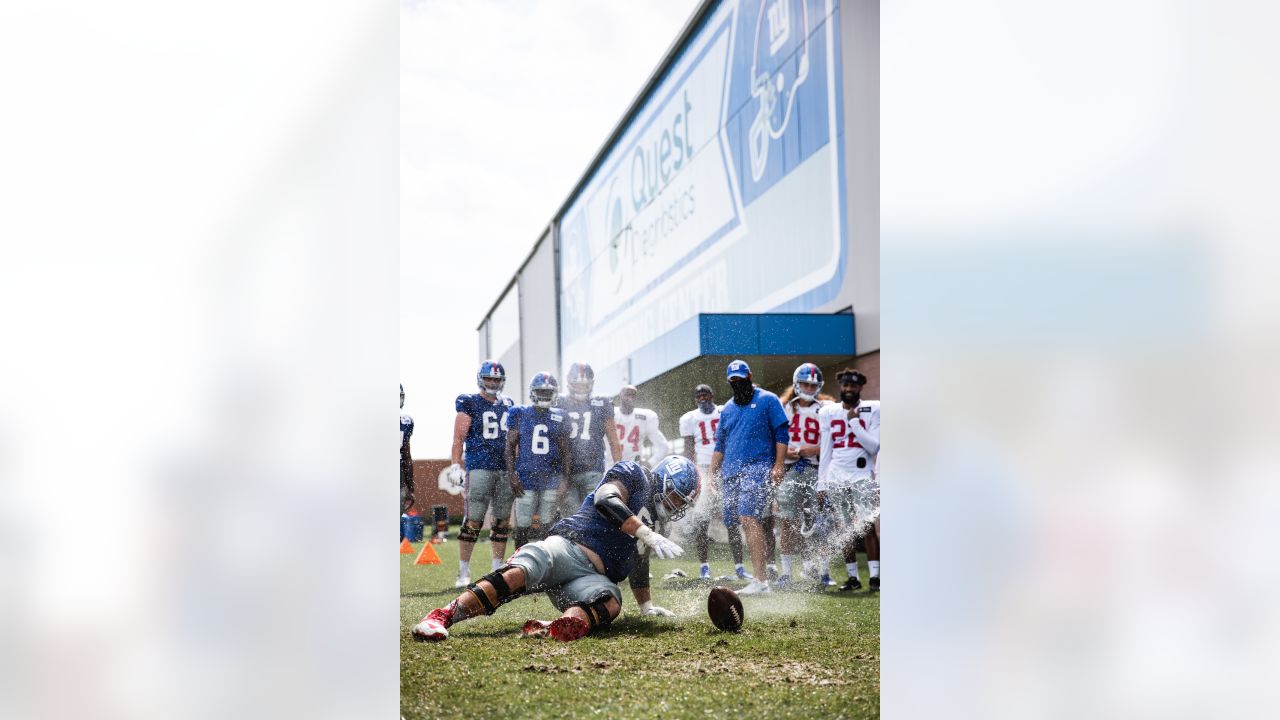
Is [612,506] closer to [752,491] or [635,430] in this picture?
[752,491]

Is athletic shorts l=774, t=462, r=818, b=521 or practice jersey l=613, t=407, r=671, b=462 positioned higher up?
practice jersey l=613, t=407, r=671, b=462

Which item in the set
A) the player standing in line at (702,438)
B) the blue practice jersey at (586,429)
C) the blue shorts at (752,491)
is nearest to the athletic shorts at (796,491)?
the blue shorts at (752,491)

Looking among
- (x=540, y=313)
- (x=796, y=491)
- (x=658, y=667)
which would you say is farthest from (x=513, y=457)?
(x=540, y=313)

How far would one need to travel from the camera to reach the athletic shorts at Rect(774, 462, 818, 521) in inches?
280

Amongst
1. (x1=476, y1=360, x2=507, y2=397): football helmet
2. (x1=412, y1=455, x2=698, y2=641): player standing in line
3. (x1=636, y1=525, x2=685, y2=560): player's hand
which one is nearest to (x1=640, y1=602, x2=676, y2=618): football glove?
(x1=412, y1=455, x2=698, y2=641): player standing in line

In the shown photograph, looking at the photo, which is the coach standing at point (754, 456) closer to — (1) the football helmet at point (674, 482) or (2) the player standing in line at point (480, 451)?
(1) the football helmet at point (674, 482)

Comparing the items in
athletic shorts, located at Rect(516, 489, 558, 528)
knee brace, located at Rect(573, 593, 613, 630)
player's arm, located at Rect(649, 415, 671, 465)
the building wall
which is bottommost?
knee brace, located at Rect(573, 593, 613, 630)

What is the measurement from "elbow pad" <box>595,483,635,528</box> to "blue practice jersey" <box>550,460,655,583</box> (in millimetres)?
95

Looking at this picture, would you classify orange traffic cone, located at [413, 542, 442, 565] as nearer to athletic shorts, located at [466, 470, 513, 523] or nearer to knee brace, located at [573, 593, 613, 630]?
athletic shorts, located at [466, 470, 513, 523]

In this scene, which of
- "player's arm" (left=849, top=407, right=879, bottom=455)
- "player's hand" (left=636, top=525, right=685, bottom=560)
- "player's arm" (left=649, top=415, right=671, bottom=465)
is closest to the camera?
"player's hand" (left=636, top=525, right=685, bottom=560)

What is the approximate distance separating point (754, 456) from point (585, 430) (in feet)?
4.08
